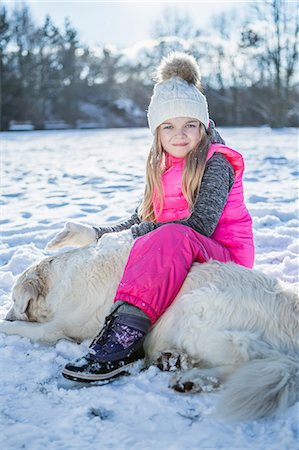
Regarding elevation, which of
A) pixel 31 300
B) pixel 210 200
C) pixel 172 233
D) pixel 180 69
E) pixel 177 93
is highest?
pixel 180 69

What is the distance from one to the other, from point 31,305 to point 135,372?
90 cm

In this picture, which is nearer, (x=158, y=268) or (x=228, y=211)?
(x=158, y=268)

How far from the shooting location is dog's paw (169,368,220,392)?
2.11 meters

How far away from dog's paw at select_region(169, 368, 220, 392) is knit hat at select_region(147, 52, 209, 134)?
68.1 inches

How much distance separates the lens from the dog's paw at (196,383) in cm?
211

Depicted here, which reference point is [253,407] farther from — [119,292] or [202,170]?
[202,170]

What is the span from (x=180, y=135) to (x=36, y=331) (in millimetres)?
1530

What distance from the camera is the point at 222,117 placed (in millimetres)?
38219

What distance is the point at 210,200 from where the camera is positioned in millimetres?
2938

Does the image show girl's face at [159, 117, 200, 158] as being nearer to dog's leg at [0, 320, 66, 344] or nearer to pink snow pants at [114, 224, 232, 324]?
pink snow pants at [114, 224, 232, 324]

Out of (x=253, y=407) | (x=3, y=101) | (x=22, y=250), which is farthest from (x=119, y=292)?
(x=3, y=101)

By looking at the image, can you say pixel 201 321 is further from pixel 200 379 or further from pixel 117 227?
pixel 117 227

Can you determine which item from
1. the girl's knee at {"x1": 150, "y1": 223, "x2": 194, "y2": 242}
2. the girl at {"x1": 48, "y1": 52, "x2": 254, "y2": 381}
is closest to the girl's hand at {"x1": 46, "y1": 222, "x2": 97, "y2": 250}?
the girl at {"x1": 48, "y1": 52, "x2": 254, "y2": 381}

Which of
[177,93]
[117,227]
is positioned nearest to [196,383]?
[117,227]
